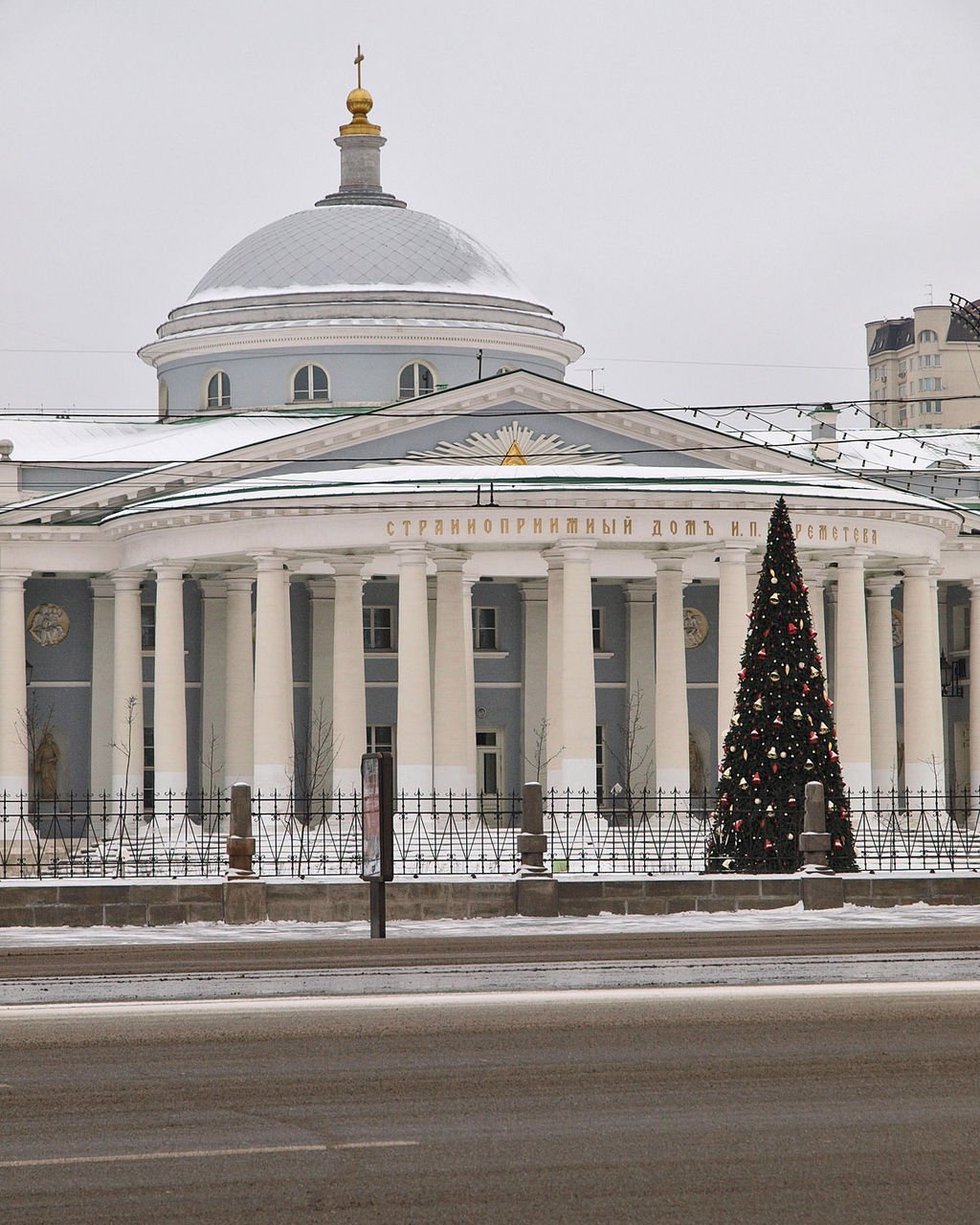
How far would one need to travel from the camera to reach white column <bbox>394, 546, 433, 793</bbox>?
4575 centimetres

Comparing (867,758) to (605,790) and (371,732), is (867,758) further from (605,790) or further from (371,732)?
(371,732)

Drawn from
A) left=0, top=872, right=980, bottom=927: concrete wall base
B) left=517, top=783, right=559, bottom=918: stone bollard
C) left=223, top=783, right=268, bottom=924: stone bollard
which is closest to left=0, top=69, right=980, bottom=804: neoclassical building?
left=0, top=872, right=980, bottom=927: concrete wall base

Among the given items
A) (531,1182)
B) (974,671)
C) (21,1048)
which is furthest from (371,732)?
(531,1182)

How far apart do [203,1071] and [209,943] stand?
11.1 metres

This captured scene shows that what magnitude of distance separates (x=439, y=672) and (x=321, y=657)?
8940mm

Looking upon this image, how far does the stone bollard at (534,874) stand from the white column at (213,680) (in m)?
26.3

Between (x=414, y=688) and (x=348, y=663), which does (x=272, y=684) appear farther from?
(x=414, y=688)

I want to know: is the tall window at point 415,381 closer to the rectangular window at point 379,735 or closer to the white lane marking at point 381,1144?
the rectangular window at point 379,735

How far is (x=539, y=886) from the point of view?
28891 millimetres

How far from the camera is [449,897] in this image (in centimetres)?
2892

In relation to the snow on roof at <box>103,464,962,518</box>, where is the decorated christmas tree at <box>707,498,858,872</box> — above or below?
below

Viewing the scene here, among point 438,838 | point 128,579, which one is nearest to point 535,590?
point 128,579

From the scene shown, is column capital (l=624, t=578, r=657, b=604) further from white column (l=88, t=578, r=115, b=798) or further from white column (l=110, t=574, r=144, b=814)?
white column (l=88, t=578, r=115, b=798)

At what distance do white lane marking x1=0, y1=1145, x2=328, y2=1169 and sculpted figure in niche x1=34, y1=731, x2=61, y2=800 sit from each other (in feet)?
147
